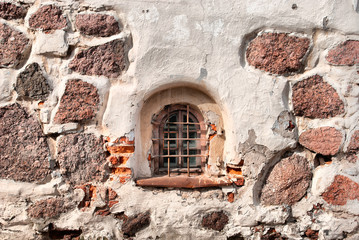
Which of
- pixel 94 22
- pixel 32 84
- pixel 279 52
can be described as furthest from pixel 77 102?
pixel 279 52

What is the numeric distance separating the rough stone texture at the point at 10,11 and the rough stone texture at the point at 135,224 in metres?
1.62

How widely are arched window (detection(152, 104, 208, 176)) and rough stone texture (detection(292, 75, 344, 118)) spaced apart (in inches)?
28.2

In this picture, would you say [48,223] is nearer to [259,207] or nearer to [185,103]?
[185,103]

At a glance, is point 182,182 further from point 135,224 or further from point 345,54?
point 345,54

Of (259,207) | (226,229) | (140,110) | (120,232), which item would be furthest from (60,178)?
(259,207)

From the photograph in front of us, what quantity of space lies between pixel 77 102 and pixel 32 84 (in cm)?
33

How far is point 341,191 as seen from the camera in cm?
214

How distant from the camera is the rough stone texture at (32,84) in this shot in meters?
2.11

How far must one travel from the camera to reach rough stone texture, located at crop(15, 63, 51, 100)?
2105mm

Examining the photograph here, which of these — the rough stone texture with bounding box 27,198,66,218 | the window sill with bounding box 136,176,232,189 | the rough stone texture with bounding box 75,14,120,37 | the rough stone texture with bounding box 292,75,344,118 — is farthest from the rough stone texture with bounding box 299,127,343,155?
the rough stone texture with bounding box 27,198,66,218

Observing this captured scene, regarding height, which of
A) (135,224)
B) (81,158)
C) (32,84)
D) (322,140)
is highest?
(32,84)

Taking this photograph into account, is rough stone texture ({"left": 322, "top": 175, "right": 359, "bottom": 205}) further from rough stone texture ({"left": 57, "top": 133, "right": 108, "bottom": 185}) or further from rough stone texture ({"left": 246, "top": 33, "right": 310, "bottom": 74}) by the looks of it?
rough stone texture ({"left": 57, "top": 133, "right": 108, "bottom": 185})

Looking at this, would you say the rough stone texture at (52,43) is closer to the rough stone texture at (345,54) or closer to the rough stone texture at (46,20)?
the rough stone texture at (46,20)

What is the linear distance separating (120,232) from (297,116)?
1.51 metres
